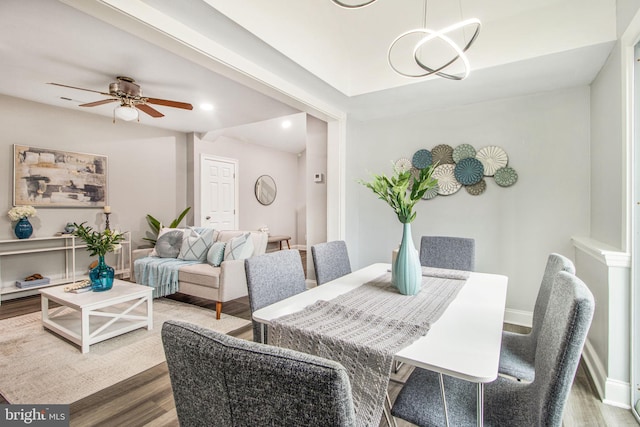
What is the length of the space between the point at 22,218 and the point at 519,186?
5541 millimetres

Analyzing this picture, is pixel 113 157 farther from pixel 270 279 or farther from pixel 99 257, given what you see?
pixel 270 279

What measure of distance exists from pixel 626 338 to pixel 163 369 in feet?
9.39

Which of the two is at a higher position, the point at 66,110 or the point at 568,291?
the point at 66,110

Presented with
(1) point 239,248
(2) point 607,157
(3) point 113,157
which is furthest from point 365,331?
(3) point 113,157

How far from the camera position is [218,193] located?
5.99 m

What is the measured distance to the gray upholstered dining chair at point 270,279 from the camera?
1481 mm

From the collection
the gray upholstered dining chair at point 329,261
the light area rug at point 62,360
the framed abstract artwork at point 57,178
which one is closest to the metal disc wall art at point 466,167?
the gray upholstered dining chair at point 329,261

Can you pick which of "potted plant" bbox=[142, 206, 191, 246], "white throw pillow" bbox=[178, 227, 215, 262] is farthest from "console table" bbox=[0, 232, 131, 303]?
"white throw pillow" bbox=[178, 227, 215, 262]

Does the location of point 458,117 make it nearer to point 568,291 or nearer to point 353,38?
point 353,38

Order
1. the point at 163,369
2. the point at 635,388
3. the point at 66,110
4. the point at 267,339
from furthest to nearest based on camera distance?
1. the point at 66,110
2. the point at 163,369
3. the point at 635,388
4. the point at 267,339

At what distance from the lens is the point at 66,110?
13.8 feet

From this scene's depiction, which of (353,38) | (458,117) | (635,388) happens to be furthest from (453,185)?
(635,388)

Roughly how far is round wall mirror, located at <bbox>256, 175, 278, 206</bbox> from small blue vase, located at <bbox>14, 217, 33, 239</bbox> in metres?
3.77

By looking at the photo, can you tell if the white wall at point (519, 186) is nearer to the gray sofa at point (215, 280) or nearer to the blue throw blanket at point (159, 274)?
the gray sofa at point (215, 280)
